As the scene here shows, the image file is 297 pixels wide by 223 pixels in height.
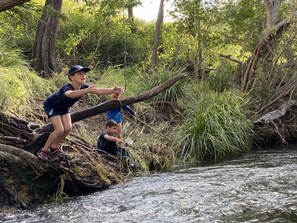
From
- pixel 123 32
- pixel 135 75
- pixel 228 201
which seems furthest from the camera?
pixel 123 32

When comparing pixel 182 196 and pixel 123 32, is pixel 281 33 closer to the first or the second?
pixel 123 32

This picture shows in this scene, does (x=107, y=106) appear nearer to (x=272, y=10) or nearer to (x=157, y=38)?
(x=272, y=10)

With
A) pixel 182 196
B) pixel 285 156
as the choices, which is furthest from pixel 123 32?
pixel 182 196

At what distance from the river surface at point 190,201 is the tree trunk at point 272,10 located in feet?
22.6

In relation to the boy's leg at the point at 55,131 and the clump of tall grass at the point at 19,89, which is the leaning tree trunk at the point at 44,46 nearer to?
the clump of tall grass at the point at 19,89

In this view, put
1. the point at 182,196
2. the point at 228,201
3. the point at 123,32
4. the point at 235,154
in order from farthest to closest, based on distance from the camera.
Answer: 1. the point at 123,32
2. the point at 235,154
3. the point at 182,196
4. the point at 228,201

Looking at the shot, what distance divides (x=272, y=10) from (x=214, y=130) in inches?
208

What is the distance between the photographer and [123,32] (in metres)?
17.6

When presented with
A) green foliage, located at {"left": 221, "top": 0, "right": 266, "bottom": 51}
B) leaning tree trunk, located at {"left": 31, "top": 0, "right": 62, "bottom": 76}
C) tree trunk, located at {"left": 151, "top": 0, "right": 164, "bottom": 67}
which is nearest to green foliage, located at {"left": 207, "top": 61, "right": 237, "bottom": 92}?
green foliage, located at {"left": 221, "top": 0, "right": 266, "bottom": 51}

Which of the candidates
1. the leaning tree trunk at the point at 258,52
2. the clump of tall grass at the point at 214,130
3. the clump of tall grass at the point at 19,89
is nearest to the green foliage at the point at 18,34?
the clump of tall grass at the point at 19,89

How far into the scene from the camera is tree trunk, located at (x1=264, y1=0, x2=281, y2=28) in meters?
14.4

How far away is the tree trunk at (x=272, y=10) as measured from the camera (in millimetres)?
14398

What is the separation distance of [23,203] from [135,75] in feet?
30.6

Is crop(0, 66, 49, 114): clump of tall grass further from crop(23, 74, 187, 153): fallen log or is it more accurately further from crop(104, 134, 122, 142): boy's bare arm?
crop(104, 134, 122, 142): boy's bare arm
